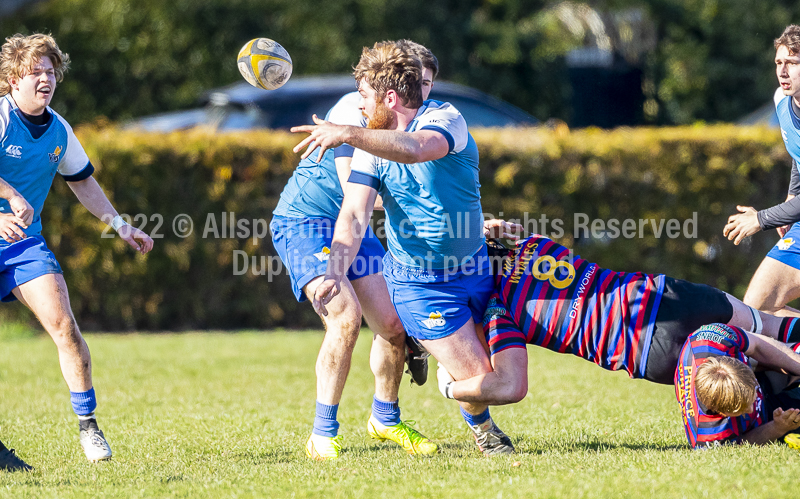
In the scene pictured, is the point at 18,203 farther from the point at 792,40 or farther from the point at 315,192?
the point at 792,40

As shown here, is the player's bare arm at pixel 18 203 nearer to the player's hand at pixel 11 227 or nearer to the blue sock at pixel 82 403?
the player's hand at pixel 11 227

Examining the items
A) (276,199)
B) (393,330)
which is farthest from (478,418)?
(276,199)

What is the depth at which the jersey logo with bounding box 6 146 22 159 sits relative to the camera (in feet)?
15.4

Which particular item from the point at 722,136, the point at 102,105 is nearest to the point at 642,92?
the point at 722,136

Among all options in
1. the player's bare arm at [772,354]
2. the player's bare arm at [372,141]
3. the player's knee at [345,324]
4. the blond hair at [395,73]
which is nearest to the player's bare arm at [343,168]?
the blond hair at [395,73]

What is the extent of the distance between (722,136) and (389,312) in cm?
651

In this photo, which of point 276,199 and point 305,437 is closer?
point 305,437

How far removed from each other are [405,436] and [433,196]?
145cm

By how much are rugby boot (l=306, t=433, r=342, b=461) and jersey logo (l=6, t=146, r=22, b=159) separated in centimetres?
223

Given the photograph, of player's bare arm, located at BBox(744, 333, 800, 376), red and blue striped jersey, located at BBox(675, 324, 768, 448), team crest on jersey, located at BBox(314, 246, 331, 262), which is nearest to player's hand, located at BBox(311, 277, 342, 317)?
team crest on jersey, located at BBox(314, 246, 331, 262)

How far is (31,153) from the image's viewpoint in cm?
479

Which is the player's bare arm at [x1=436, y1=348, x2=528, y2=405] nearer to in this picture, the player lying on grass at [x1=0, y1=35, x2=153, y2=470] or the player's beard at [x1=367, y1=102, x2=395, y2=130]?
the player's beard at [x1=367, y1=102, x2=395, y2=130]

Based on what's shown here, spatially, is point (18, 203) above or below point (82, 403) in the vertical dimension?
above

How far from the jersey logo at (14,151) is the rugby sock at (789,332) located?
4.17 metres
